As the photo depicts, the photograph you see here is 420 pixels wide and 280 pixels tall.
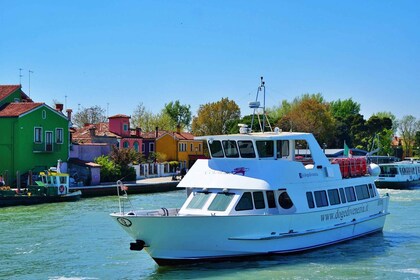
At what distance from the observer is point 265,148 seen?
1936cm

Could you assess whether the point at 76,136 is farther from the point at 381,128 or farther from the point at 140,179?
the point at 381,128

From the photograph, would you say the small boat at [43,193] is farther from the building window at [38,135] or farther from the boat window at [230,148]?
the boat window at [230,148]

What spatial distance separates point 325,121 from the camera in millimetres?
78375

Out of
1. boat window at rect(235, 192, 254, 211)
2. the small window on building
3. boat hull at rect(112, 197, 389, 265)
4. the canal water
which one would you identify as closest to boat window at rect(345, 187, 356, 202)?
the canal water

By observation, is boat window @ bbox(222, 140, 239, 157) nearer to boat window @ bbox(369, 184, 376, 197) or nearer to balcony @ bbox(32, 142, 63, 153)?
boat window @ bbox(369, 184, 376, 197)

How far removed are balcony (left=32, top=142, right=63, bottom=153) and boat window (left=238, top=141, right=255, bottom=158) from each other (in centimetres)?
3060

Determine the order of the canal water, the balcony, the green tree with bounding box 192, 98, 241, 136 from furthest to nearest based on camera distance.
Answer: the green tree with bounding box 192, 98, 241, 136 < the balcony < the canal water

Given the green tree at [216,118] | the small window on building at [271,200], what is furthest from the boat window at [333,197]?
the green tree at [216,118]

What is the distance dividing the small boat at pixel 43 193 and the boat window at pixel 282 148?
22302mm

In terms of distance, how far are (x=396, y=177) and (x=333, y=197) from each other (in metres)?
34.6

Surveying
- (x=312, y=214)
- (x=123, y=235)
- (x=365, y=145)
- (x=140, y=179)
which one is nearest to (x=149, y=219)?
(x=312, y=214)

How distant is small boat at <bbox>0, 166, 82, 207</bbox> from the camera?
121ft

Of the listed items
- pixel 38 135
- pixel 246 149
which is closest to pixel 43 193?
pixel 38 135

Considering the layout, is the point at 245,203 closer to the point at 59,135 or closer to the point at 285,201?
the point at 285,201
